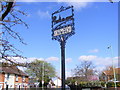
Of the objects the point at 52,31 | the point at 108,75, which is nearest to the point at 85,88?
the point at 52,31

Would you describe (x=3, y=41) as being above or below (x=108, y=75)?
above

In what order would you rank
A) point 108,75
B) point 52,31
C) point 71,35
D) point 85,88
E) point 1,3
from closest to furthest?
point 1,3 → point 71,35 → point 52,31 → point 85,88 → point 108,75

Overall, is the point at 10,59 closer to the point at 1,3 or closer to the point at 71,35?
the point at 1,3

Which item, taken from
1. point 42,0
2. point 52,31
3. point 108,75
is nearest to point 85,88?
point 52,31

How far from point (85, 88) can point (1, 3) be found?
12144 mm

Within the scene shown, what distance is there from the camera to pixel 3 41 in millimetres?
1072

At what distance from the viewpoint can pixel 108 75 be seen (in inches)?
1104

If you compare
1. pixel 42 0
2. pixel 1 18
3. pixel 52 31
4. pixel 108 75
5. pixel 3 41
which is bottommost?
pixel 108 75

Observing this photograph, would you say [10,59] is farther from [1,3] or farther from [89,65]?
[89,65]

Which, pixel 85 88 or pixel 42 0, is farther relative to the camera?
pixel 85 88

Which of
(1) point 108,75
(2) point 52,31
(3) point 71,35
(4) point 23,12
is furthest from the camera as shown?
(1) point 108,75

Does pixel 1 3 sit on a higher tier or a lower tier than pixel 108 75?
higher

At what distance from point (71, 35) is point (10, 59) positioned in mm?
2375

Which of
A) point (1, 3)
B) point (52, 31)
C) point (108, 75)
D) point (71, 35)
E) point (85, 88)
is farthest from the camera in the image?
point (108, 75)
